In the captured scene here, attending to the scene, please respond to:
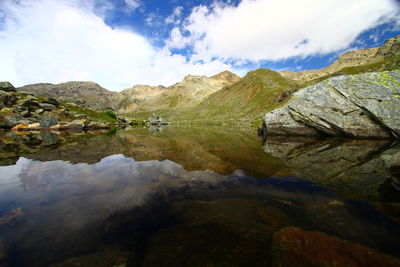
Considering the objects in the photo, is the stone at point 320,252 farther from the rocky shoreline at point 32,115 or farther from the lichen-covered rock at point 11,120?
the lichen-covered rock at point 11,120

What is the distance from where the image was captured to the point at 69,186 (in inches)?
350

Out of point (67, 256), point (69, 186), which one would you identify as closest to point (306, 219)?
point (67, 256)

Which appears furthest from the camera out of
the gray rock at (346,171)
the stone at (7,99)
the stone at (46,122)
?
the stone at (7,99)

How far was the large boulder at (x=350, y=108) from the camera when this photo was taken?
69.6ft

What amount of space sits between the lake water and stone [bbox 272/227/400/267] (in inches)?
0.9

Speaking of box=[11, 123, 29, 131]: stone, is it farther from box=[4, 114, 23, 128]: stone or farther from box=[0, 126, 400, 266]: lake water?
box=[0, 126, 400, 266]: lake water

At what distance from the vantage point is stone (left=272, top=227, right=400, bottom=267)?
379 centimetres

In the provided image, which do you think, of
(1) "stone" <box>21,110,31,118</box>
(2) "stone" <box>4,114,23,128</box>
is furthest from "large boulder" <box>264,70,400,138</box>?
(1) "stone" <box>21,110,31,118</box>

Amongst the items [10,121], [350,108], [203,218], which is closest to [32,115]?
[10,121]

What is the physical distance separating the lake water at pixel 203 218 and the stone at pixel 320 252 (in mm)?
23

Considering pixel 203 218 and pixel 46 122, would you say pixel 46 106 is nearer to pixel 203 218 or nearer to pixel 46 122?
pixel 46 122

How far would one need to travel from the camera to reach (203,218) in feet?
18.9

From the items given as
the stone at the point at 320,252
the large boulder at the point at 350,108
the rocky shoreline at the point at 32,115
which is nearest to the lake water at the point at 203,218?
the stone at the point at 320,252

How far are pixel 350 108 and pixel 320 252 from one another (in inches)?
1065
